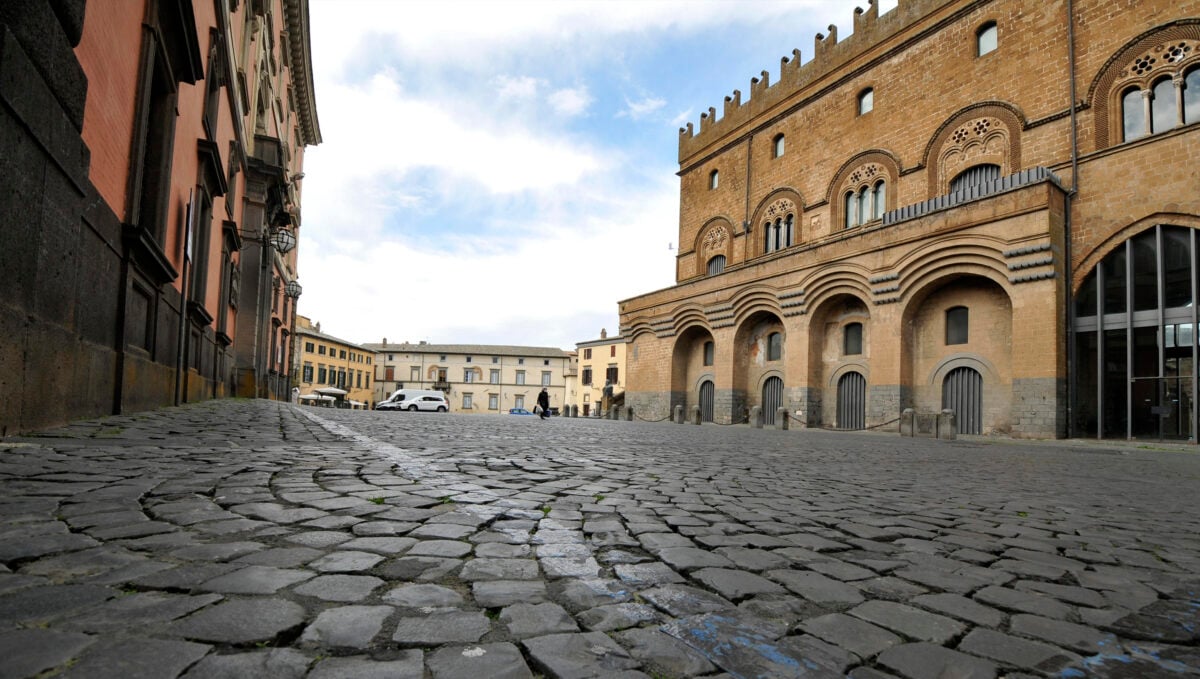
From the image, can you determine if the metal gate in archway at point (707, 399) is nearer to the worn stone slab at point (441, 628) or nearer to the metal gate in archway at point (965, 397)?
the metal gate in archway at point (965, 397)

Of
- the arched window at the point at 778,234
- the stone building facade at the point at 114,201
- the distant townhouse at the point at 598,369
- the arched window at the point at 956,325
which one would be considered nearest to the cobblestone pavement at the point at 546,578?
the stone building facade at the point at 114,201

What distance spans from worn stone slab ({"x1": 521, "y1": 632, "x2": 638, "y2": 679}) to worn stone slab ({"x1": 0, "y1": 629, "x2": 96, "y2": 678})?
3.09 feet

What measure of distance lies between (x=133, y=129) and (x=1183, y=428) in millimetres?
21891

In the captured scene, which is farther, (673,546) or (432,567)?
(673,546)

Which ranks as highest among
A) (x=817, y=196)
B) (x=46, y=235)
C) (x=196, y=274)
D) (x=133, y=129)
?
(x=817, y=196)

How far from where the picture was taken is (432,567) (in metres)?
2.10

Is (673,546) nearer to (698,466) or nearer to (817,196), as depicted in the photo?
(698,466)

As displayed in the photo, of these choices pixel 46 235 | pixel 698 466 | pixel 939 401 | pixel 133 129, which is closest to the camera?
pixel 46 235

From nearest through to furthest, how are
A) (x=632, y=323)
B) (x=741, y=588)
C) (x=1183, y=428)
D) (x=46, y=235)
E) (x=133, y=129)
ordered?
(x=741, y=588) < (x=46, y=235) < (x=133, y=129) < (x=1183, y=428) < (x=632, y=323)

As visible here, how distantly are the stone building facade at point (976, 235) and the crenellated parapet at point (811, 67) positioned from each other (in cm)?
→ 10

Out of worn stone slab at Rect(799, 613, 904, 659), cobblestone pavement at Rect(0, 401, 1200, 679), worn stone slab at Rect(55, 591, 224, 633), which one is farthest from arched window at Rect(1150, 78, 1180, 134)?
worn stone slab at Rect(55, 591, 224, 633)

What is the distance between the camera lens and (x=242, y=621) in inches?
60.6

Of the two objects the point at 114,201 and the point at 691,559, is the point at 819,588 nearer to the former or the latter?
the point at 691,559

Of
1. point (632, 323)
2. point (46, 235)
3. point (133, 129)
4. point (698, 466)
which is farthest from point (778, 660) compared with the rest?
point (632, 323)
